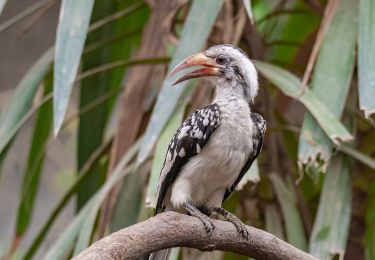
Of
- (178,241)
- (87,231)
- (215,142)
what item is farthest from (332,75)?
(178,241)

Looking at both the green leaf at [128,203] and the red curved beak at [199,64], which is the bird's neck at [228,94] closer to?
the red curved beak at [199,64]

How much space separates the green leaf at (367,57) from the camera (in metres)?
2.10

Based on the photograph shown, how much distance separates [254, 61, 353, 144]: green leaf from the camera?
7.29ft

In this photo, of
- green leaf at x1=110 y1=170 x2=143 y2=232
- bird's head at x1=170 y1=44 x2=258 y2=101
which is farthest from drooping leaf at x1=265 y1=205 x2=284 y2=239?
bird's head at x1=170 y1=44 x2=258 y2=101

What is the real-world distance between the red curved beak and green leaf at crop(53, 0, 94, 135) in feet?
0.76

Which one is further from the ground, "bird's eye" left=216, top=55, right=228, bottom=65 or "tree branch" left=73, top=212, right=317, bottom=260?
"bird's eye" left=216, top=55, right=228, bottom=65

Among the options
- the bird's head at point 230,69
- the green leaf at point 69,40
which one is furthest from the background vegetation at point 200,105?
the bird's head at point 230,69

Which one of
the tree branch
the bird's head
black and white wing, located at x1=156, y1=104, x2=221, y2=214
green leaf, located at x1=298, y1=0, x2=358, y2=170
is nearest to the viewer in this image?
the tree branch

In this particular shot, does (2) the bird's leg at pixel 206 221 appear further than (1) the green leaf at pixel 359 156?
No

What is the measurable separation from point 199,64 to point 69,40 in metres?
0.32

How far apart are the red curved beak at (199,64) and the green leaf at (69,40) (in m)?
0.23

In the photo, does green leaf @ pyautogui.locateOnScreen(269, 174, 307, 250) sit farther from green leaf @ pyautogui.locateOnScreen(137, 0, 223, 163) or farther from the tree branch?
the tree branch

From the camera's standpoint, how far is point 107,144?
9.73 feet

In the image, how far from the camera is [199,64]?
83.7 inches
